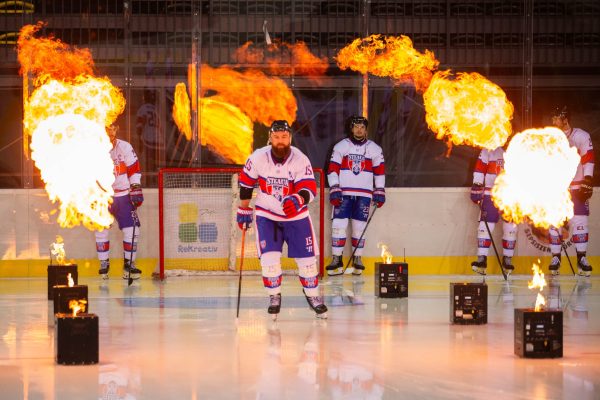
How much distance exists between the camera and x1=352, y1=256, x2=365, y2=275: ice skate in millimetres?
15156

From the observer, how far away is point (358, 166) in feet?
49.5

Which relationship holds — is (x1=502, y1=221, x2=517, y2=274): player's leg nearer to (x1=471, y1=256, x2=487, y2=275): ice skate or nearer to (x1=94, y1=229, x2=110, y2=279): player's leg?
(x1=471, y1=256, x2=487, y2=275): ice skate

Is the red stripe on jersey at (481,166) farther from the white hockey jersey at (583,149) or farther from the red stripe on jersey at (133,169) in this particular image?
the red stripe on jersey at (133,169)

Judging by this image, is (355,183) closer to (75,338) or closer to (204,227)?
(204,227)

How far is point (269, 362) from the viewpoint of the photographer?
7969 mm

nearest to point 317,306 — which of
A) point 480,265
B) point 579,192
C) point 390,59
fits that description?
point 480,265

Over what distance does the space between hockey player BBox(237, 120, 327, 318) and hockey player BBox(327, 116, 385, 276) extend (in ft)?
Answer: 15.9

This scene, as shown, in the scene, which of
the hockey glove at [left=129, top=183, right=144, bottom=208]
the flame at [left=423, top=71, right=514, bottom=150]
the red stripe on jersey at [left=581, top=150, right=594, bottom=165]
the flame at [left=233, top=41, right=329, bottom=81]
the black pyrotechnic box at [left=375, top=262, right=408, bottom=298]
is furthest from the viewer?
the flame at [left=233, top=41, right=329, bottom=81]

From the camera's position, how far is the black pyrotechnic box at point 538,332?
8.01 meters

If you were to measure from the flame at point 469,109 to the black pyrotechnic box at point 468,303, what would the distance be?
500 cm

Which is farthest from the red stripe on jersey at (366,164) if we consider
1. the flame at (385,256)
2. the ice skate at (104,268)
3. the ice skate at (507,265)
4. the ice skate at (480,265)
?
the ice skate at (104,268)

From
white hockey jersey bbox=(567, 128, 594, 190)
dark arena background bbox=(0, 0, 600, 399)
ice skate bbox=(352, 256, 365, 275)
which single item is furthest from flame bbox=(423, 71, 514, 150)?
ice skate bbox=(352, 256, 365, 275)

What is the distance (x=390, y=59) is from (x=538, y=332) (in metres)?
8.51

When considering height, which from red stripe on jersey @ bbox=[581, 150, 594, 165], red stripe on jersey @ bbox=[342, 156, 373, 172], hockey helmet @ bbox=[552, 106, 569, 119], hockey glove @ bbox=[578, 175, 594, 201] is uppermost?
hockey helmet @ bbox=[552, 106, 569, 119]
